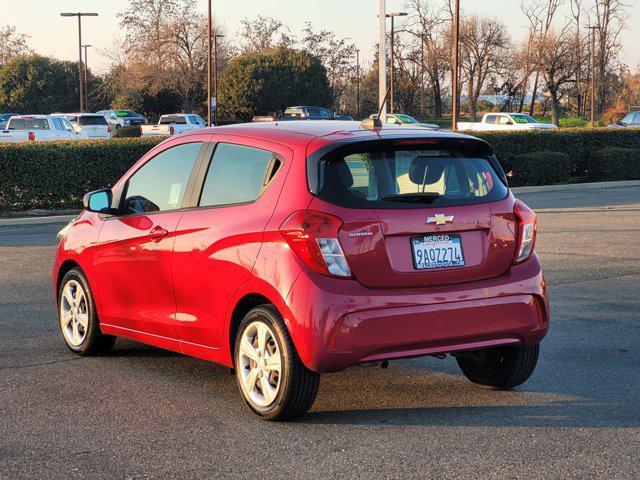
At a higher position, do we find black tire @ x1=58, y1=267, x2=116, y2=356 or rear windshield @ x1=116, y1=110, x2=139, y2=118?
rear windshield @ x1=116, y1=110, x2=139, y2=118

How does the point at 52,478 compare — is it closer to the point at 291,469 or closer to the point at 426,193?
the point at 291,469

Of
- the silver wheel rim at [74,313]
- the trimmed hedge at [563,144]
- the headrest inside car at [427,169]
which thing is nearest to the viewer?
the headrest inside car at [427,169]

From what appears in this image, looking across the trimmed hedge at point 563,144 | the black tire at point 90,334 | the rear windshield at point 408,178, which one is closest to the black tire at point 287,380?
the rear windshield at point 408,178

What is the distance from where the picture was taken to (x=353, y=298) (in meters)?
5.43

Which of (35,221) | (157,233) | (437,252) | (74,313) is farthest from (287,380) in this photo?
(35,221)

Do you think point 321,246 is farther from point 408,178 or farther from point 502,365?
point 502,365

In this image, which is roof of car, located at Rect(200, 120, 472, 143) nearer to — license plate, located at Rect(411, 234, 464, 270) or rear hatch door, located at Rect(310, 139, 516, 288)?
rear hatch door, located at Rect(310, 139, 516, 288)

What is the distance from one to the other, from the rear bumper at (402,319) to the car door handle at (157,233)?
57.8 inches

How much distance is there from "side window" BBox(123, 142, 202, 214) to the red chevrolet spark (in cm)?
3

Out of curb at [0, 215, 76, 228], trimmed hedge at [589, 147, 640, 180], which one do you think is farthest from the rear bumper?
trimmed hedge at [589, 147, 640, 180]

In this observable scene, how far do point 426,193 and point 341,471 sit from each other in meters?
1.73

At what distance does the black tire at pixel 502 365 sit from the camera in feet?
20.5

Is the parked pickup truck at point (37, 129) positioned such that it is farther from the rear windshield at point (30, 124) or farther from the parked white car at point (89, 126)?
the parked white car at point (89, 126)

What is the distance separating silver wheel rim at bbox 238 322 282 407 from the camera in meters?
5.70
